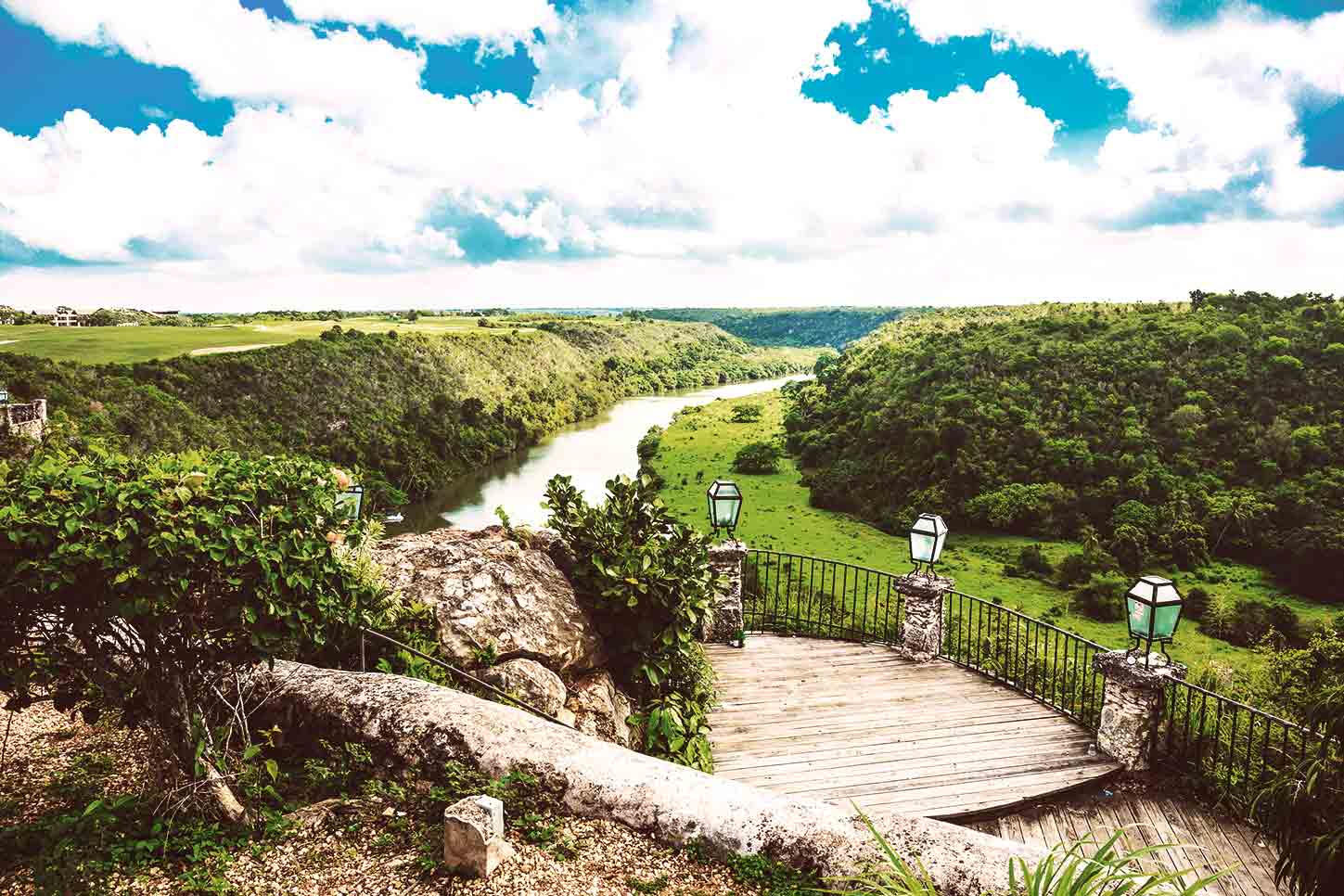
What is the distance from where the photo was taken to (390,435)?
180 feet

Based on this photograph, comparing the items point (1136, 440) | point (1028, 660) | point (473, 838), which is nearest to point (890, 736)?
point (1028, 660)

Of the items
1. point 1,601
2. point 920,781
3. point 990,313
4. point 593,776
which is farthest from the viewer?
point 990,313

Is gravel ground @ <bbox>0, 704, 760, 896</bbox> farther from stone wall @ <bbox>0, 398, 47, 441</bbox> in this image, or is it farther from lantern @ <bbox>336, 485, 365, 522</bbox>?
Result: stone wall @ <bbox>0, 398, 47, 441</bbox>

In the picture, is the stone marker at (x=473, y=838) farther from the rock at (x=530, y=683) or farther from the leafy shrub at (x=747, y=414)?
the leafy shrub at (x=747, y=414)

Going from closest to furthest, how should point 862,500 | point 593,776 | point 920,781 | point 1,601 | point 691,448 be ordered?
point 1,601 < point 593,776 < point 920,781 < point 862,500 < point 691,448

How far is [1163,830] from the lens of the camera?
5.43 m

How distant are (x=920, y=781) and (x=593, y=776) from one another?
3.20 metres

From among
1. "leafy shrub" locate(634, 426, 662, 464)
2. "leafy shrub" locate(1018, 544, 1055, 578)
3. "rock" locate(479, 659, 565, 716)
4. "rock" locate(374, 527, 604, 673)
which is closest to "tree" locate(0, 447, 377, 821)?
"rock" locate(479, 659, 565, 716)

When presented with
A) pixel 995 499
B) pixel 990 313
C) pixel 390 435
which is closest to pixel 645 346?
pixel 990 313

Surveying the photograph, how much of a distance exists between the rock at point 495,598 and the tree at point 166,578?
211 centimetres

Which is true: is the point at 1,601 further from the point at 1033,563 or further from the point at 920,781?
the point at 1033,563

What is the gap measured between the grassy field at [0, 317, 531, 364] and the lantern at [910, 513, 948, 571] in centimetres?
5175

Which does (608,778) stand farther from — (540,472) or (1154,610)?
(540,472)

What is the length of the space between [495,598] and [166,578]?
3224 mm
